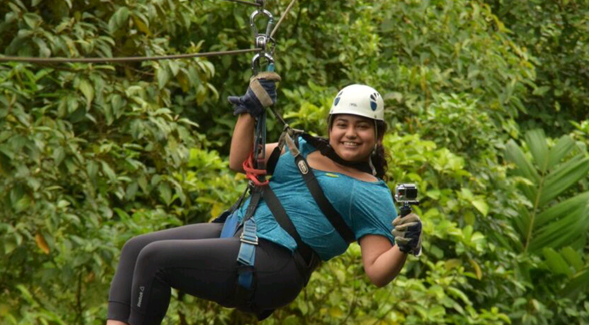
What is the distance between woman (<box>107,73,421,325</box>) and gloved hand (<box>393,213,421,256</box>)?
68 mm

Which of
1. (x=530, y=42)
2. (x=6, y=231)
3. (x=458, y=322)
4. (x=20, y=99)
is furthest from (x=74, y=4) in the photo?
(x=530, y=42)

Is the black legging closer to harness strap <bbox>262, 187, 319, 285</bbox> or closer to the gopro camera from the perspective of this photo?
harness strap <bbox>262, 187, 319, 285</bbox>

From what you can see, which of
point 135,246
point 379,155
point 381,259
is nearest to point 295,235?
point 381,259

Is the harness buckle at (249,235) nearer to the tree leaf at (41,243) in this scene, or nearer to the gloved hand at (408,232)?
the gloved hand at (408,232)

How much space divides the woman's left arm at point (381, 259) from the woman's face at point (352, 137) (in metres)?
0.30

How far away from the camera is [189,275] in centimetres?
375

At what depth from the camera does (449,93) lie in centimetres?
782

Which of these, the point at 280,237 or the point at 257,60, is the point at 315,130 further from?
the point at 280,237

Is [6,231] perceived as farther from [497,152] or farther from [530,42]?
[530,42]

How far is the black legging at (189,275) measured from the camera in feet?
12.2

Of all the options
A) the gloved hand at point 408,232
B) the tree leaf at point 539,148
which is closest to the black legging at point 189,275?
the gloved hand at point 408,232

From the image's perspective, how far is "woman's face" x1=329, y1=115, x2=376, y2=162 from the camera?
391 centimetres

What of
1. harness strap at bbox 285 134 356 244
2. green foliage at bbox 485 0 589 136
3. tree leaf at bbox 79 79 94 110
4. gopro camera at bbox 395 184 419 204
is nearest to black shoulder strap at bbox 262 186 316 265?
harness strap at bbox 285 134 356 244

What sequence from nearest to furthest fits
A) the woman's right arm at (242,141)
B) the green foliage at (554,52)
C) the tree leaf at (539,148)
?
the woman's right arm at (242,141)
the tree leaf at (539,148)
the green foliage at (554,52)
